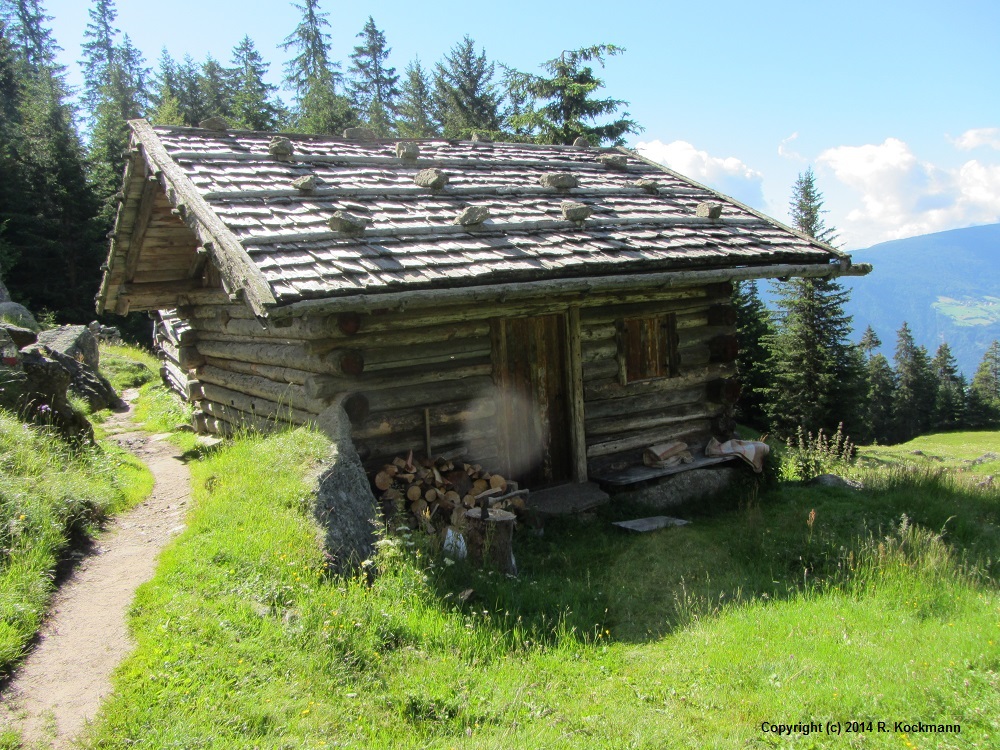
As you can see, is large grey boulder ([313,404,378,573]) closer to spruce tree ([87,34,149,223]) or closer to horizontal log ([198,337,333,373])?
horizontal log ([198,337,333,373])

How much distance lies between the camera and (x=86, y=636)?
4418mm

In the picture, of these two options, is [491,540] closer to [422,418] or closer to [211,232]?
[422,418]

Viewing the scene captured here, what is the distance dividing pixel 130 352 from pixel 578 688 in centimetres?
2073

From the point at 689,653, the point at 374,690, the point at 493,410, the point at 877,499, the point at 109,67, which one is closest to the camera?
the point at 374,690

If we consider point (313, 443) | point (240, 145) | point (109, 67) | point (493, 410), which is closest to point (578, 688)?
point (313, 443)

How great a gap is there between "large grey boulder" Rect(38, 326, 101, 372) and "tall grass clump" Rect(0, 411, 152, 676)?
7.67 meters

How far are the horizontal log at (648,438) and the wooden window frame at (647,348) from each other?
0.71 m

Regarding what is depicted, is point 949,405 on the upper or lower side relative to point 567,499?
lower

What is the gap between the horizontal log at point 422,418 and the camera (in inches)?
274

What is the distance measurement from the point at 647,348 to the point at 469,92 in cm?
2811

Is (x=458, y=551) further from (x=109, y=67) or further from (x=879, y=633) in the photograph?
(x=109, y=67)

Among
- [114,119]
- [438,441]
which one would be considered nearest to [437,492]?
[438,441]

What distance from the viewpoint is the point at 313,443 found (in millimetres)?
6180

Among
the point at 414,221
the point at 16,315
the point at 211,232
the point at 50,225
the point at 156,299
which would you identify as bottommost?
the point at 156,299
